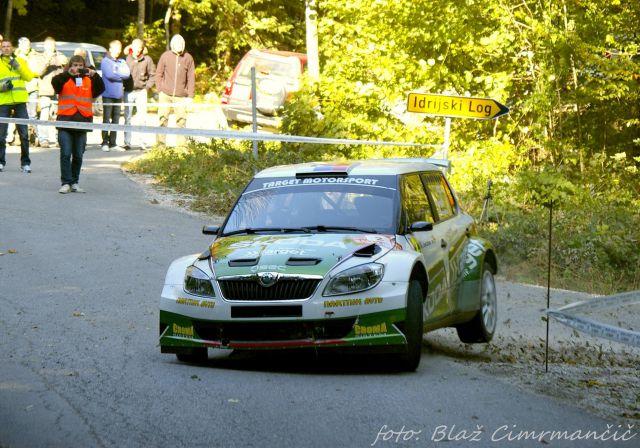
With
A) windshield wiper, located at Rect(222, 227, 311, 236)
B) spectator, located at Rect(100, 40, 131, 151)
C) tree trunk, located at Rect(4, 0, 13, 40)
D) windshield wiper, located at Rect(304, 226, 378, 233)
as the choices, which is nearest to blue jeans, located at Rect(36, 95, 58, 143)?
spectator, located at Rect(100, 40, 131, 151)

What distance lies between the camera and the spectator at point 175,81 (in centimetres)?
2567

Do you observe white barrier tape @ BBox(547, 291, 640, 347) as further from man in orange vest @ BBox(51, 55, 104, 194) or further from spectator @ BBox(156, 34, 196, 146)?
spectator @ BBox(156, 34, 196, 146)

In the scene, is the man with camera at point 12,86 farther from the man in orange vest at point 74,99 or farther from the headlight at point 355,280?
the headlight at point 355,280

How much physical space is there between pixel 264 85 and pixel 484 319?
2089 centimetres

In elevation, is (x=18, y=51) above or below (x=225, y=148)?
above

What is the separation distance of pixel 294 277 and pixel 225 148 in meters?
14.5

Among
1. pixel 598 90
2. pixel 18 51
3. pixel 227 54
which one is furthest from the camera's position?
pixel 227 54

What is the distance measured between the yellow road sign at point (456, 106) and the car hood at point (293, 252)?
6.82 metres

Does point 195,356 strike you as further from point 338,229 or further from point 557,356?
point 557,356

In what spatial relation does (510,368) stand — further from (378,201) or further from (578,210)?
(578,210)

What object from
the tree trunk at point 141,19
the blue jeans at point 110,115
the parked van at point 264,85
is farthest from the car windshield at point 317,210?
the tree trunk at point 141,19

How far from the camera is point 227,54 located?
163 feet

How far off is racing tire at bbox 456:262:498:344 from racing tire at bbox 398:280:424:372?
2.10 m

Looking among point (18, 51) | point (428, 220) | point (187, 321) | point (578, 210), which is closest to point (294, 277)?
point (187, 321)
